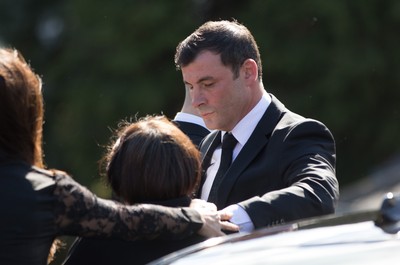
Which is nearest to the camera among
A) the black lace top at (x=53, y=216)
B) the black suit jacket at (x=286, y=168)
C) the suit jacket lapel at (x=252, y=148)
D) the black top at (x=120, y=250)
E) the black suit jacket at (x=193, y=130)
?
the black lace top at (x=53, y=216)

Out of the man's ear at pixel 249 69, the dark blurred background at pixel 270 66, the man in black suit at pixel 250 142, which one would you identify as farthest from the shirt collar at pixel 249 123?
the dark blurred background at pixel 270 66

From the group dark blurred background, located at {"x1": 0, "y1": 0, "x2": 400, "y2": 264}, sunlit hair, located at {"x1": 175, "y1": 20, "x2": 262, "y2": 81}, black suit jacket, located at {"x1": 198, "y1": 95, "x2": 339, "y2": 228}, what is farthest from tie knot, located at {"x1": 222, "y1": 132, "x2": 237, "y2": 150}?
dark blurred background, located at {"x1": 0, "y1": 0, "x2": 400, "y2": 264}

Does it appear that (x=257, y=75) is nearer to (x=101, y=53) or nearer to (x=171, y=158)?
(x=171, y=158)

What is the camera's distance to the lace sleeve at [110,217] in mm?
3162

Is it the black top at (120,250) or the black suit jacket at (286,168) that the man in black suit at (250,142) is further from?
the black top at (120,250)

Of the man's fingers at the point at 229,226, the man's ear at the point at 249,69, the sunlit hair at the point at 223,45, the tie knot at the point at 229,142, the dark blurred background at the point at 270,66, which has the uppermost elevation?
the sunlit hair at the point at 223,45

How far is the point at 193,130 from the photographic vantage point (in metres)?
4.94

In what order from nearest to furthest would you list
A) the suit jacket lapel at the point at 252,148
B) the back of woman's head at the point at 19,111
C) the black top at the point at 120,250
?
the back of woman's head at the point at 19,111, the black top at the point at 120,250, the suit jacket lapel at the point at 252,148

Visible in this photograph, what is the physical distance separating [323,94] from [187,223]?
10.4m

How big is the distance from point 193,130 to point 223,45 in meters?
0.70

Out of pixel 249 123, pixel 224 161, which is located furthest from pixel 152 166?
pixel 249 123

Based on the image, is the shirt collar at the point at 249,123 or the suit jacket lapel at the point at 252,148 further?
the shirt collar at the point at 249,123

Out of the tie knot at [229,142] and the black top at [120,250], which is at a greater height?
the tie knot at [229,142]

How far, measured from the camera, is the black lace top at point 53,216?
3094 millimetres
